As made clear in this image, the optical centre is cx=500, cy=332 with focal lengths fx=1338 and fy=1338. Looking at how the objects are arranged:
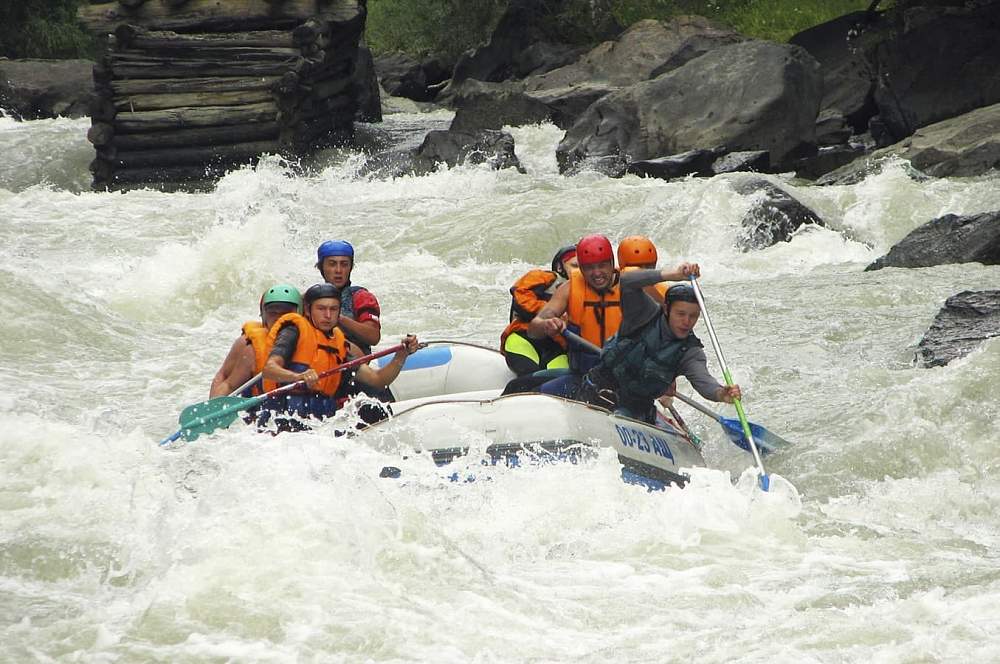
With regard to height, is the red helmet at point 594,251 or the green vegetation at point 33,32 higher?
the green vegetation at point 33,32

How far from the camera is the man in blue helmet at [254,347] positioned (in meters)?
6.38

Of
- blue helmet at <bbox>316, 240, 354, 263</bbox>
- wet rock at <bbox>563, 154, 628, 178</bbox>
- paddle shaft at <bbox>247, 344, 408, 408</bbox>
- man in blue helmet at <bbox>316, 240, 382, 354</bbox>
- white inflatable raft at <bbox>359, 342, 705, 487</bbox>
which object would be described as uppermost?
blue helmet at <bbox>316, 240, 354, 263</bbox>

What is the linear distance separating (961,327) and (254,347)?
14.2 ft

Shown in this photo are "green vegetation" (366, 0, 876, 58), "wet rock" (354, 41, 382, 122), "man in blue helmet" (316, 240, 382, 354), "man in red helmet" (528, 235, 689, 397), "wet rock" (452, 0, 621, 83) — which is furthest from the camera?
"wet rock" (452, 0, 621, 83)

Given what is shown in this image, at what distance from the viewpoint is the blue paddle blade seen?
259 inches

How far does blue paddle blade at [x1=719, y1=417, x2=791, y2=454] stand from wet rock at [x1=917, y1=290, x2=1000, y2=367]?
1.65m

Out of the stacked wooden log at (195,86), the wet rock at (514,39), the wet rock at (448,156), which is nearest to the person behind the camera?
the wet rock at (448,156)

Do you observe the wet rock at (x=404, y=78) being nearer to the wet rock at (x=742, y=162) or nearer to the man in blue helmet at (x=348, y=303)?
the wet rock at (x=742, y=162)

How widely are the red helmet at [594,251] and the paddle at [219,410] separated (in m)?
1.19

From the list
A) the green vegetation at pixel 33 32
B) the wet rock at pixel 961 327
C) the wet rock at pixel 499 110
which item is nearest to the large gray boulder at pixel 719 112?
the wet rock at pixel 499 110

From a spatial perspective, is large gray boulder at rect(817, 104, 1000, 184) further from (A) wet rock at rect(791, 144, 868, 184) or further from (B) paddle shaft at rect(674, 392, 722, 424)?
(B) paddle shaft at rect(674, 392, 722, 424)

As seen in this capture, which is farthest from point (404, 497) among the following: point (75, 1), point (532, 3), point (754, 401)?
point (75, 1)

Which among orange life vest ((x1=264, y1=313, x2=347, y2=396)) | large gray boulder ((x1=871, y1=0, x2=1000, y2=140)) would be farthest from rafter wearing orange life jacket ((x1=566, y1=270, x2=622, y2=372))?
large gray boulder ((x1=871, y1=0, x2=1000, y2=140))

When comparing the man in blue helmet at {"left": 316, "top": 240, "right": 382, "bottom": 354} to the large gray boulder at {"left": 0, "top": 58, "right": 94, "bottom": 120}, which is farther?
the large gray boulder at {"left": 0, "top": 58, "right": 94, "bottom": 120}
